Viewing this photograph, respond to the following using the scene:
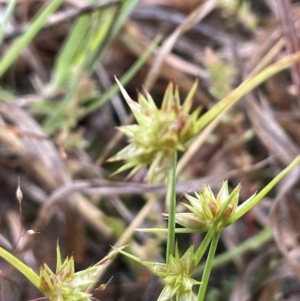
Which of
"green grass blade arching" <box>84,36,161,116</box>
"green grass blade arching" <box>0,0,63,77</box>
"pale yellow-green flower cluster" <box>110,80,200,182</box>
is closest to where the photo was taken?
"pale yellow-green flower cluster" <box>110,80,200,182</box>

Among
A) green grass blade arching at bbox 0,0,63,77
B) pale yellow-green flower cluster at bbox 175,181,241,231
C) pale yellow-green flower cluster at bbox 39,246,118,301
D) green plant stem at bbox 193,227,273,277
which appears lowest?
green plant stem at bbox 193,227,273,277

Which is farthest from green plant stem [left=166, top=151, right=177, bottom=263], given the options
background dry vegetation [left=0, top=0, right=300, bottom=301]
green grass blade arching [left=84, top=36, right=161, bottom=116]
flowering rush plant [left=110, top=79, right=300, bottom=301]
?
green grass blade arching [left=84, top=36, right=161, bottom=116]

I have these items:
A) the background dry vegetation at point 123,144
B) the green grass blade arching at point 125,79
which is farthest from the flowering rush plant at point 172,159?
the green grass blade arching at point 125,79

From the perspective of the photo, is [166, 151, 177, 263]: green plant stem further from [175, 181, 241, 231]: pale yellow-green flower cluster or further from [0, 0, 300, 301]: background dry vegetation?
[0, 0, 300, 301]: background dry vegetation

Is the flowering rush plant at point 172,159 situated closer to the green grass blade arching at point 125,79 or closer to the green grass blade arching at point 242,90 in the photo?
the green grass blade arching at point 242,90

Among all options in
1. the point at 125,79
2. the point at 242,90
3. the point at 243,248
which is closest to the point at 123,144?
the point at 125,79

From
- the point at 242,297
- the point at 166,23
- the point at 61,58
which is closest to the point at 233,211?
the point at 242,297

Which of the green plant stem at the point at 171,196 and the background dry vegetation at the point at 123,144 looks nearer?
the green plant stem at the point at 171,196
